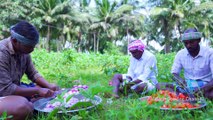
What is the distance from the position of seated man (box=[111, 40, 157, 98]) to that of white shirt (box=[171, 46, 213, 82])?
0.47 metres

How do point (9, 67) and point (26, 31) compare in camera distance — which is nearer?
point (26, 31)

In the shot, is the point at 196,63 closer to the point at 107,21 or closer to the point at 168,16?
the point at 168,16

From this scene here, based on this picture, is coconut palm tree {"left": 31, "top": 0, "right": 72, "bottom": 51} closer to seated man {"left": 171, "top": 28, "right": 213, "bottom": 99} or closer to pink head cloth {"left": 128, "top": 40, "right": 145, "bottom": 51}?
pink head cloth {"left": 128, "top": 40, "right": 145, "bottom": 51}

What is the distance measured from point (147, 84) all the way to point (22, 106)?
6.38 ft

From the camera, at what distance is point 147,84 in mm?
3932

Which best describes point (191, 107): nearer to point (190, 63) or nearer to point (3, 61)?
point (190, 63)

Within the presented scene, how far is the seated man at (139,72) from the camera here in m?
3.96

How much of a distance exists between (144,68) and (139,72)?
112 mm

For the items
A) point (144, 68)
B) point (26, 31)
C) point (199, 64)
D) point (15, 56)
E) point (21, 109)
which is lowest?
point (21, 109)

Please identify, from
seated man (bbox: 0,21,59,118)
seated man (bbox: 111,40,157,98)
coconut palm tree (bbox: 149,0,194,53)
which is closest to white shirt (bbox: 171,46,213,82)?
seated man (bbox: 111,40,157,98)

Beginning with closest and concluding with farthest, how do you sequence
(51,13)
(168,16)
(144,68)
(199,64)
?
(199,64) → (144,68) → (51,13) → (168,16)

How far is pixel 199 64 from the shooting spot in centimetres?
351

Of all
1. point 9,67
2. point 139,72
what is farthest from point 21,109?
point 139,72

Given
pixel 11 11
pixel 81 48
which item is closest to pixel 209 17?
pixel 81 48
